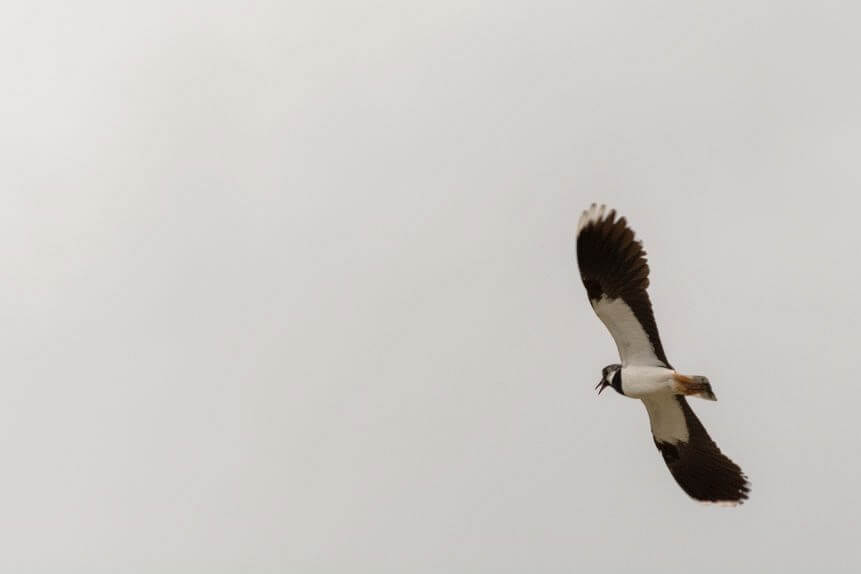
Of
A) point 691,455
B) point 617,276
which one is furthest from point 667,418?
point 617,276

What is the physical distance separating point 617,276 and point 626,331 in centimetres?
156

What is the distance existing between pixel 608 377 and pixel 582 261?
10.8 ft

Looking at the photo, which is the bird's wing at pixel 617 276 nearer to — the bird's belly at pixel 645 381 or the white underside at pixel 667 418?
the bird's belly at pixel 645 381

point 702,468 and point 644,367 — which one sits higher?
point 644,367

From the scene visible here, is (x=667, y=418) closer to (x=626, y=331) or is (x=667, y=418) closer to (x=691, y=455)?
(x=691, y=455)

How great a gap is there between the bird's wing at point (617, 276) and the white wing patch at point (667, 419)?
1498 millimetres


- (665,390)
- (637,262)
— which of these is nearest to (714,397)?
(665,390)

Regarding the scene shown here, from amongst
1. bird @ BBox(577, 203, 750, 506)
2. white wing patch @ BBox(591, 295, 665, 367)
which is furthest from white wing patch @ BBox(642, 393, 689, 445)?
white wing patch @ BBox(591, 295, 665, 367)

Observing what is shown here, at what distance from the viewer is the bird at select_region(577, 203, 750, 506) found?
3148 cm

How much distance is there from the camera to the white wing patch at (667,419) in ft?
110

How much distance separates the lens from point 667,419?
3419cm

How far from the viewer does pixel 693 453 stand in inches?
1344

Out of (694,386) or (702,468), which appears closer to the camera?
(694,386)

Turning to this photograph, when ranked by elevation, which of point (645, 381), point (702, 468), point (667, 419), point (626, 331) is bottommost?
point (702, 468)
